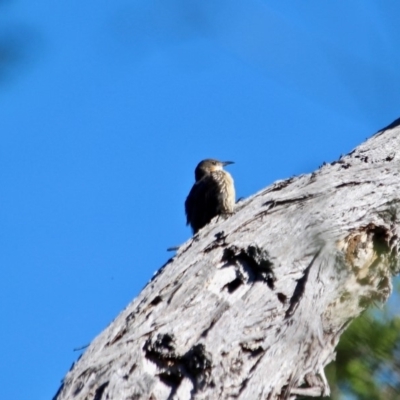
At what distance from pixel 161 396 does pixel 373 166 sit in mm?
2495

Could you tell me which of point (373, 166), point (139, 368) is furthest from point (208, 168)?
point (139, 368)

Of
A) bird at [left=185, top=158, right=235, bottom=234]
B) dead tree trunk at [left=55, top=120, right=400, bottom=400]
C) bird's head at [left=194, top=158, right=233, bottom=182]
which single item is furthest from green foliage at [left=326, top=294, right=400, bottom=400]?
bird's head at [left=194, top=158, right=233, bottom=182]

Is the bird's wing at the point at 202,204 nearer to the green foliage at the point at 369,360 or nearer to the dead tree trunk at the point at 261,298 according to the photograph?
the dead tree trunk at the point at 261,298

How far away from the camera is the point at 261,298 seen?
4.54 metres

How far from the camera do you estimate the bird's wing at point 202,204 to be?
8.54 meters

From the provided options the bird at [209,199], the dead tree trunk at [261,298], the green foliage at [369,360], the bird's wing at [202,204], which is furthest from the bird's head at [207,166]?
the green foliage at [369,360]

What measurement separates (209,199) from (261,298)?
4.14 meters

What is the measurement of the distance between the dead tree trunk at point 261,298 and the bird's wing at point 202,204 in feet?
8.81

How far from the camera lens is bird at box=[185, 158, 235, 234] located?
8.53 meters

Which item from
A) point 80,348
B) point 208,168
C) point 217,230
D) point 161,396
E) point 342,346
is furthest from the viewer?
point 208,168

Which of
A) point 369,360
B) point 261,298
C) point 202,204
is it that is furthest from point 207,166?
point 369,360

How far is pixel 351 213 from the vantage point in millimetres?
5332

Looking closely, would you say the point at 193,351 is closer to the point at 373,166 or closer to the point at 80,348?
the point at 80,348

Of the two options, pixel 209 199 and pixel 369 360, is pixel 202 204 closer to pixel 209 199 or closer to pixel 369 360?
pixel 209 199
